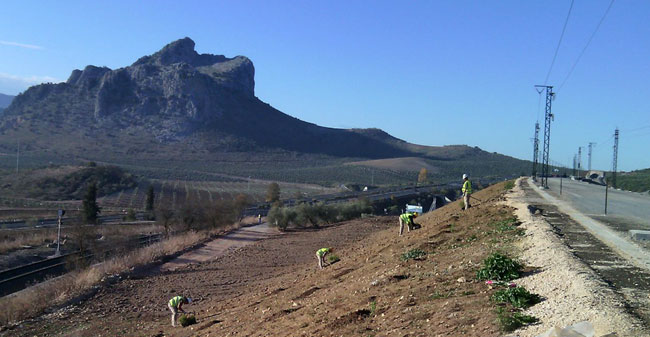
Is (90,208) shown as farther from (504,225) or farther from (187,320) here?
(504,225)

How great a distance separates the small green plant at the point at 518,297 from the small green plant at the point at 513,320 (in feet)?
1.70

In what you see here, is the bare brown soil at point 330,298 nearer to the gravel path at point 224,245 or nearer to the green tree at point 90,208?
the gravel path at point 224,245

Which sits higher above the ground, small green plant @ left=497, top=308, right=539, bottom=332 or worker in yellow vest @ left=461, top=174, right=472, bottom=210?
worker in yellow vest @ left=461, top=174, right=472, bottom=210

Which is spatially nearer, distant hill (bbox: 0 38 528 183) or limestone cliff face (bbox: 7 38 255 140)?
distant hill (bbox: 0 38 528 183)

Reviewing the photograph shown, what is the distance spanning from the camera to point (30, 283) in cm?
2705

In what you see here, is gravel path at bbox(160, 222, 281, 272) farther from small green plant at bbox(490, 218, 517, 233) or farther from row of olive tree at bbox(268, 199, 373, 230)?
small green plant at bbox(490, 218, 517, 233)

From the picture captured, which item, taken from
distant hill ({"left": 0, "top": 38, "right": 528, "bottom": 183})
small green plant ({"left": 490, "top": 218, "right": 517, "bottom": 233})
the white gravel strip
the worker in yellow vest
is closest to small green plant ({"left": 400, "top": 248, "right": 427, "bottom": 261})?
small green plant ({"left": 490, "top": 218, "right": 517, "bottom": 233})

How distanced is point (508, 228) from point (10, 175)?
247ft

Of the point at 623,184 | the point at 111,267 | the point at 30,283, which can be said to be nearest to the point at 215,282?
the point at 111,267

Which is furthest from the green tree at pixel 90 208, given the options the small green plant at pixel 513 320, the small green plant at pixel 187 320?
the small green plant at pixel 513 320

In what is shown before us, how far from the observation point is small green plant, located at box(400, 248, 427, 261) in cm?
1455

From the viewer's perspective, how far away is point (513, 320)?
25.6ft

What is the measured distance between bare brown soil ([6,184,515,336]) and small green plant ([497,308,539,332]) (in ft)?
0.48

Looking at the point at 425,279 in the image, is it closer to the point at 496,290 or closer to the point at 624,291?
the point at 496,290
